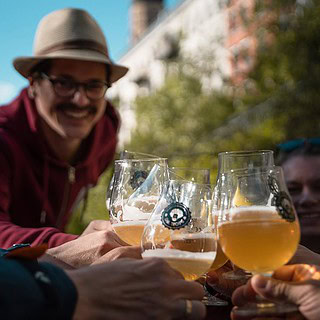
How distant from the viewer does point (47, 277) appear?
3.58 ft

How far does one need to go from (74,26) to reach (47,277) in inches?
95.6

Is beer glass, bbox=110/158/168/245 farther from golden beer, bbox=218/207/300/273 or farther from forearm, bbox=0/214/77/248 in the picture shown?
Result: golden beer, bbox=218/207/300/273

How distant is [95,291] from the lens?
3.78 ft

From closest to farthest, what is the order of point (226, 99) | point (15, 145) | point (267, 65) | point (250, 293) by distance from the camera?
point (250, 293)
point (15, 145)
point (267, 65)
point (226, 99)

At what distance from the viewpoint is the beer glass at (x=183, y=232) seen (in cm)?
143

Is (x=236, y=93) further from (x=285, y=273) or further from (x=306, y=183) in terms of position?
(x=285, y=273)

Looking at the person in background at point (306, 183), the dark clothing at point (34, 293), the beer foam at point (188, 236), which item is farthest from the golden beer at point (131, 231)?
the person in background at point (306, 183)

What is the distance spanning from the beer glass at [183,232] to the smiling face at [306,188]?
1.47 meters

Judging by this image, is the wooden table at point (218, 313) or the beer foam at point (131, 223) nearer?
the wooden table at point (218, 313)

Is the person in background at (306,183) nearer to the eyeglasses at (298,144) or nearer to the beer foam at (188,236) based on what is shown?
the eyeglasses at (298,144)

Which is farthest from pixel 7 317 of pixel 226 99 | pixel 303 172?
pixel 226 99

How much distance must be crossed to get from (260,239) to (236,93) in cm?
1832

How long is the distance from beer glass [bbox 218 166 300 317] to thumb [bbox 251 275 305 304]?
0.02 metres

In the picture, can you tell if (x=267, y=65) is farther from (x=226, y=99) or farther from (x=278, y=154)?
(x=278, y=154)
